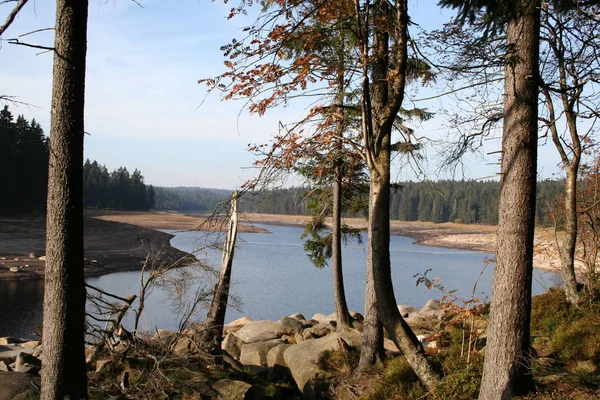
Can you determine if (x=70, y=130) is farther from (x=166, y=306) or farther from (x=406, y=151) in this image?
(x=166, y=306)

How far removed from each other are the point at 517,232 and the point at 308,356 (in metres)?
5.33

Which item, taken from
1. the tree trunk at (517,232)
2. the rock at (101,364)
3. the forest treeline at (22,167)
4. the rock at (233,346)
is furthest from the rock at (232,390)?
the forest treeline at (22,167)

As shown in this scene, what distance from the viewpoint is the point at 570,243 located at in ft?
36.6

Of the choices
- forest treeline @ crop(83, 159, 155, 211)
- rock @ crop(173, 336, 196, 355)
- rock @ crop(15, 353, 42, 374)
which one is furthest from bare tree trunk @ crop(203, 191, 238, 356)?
forest treeline @ crop(83, 159, 155, 211)

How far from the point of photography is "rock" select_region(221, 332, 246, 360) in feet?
42.9

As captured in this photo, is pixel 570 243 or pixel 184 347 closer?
pixel 184 347

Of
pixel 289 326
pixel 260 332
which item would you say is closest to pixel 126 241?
pixel 260 332

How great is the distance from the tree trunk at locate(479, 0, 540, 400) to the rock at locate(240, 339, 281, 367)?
22.4ft

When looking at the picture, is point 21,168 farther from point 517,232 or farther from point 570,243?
point 517,232

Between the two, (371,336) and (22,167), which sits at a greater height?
(22,167)

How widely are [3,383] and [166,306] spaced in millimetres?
11351

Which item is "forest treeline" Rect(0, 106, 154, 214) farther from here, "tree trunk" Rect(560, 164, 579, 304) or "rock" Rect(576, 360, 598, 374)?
"rock" Rect(576, 360, 598, 374)

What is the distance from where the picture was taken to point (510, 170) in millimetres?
6055

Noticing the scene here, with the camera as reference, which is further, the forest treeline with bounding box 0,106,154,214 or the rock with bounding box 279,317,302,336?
the forest treeline with bounding box 0,106,154,214
